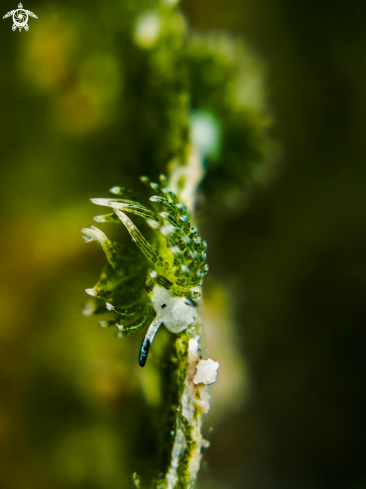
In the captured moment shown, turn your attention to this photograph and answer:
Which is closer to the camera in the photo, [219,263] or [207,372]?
[207,372]

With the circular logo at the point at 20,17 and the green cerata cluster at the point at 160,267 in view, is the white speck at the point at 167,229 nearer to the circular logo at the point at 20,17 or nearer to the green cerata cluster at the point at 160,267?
the green cerata cluster at the point at 160,267

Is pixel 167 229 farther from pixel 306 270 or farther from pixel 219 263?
pixel 306 270

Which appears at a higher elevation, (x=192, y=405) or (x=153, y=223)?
(x=153, y=223)

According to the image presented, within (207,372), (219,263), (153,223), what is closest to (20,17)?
(153,223)

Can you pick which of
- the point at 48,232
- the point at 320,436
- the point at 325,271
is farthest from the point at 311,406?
the point at 48,232

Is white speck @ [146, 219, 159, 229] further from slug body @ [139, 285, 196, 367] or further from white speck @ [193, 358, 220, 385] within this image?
white speck @ [193, 358, 220, 385]

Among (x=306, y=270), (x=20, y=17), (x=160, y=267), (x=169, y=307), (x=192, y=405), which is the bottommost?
(x=192, y=405)

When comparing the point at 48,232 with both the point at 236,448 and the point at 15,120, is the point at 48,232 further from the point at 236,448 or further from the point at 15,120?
the point at 236,448
